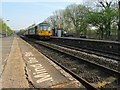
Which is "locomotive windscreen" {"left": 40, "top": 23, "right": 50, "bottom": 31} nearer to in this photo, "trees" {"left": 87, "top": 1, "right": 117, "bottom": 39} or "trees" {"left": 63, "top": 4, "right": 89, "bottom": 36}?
"trees" {"left": 87, "top": 1, "right": 117, "bottom": 39}

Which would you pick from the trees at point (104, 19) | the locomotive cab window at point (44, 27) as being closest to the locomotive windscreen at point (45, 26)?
the locomotive cab window at point (44, 27)

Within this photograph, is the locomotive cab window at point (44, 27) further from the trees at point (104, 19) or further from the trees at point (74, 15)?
the trees at point (74, 15)

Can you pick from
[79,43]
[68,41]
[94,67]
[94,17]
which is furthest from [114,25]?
[94,67]

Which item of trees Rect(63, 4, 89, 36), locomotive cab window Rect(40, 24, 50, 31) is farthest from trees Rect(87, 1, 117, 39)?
trees Rect(63, 4, 89, 36)

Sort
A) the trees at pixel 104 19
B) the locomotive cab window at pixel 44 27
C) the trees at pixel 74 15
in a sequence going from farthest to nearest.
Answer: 1. the trees at pixel 74 15
2. the trees at pixel 104 19
3. the locomotive cab window at pixel 44 27

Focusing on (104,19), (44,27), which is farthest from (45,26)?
(104,19)

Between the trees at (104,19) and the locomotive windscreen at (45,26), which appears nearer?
the locomotive windscreen at (45,26)

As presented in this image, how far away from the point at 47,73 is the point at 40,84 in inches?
82.7

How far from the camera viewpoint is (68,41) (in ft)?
135

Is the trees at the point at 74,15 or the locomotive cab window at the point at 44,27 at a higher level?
the trees at the point at 74,15

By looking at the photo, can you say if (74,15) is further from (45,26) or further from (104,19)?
(45,26)

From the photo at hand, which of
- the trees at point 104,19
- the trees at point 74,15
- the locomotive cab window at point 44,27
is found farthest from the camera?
the trees at point 74,15

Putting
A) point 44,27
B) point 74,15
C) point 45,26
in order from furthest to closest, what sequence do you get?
1. point 74,15
2. point 45,26
3. point 44,27

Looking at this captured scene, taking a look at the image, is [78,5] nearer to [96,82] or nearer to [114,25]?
[114,25]
